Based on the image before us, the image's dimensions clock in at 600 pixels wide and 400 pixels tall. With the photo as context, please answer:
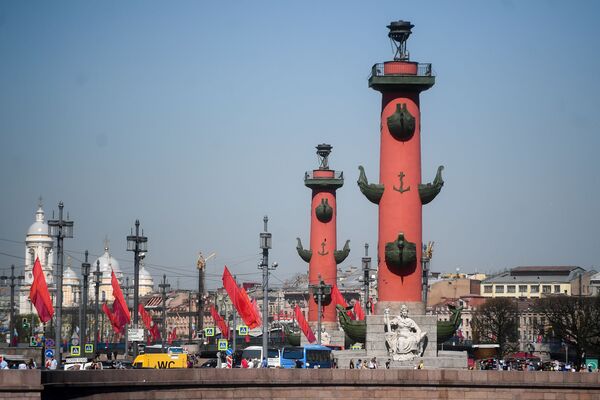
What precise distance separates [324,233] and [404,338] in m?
34.4

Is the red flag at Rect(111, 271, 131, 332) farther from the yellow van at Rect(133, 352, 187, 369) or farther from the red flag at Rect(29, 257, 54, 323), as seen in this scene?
the yellow van at Rect(133, 352, 187, 369)

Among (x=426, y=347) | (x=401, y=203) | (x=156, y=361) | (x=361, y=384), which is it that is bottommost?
(x=361, y=384)

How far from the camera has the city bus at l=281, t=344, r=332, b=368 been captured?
63812mm

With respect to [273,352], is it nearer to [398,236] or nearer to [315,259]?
[398,236]

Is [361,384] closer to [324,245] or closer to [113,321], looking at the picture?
[113,321]

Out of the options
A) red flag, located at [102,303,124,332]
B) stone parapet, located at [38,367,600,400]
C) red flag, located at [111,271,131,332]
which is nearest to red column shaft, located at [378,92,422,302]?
stone parapet, located at [38,367,600,400]

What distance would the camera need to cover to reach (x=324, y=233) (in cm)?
9056

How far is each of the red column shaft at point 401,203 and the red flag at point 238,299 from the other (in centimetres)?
801

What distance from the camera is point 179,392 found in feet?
153

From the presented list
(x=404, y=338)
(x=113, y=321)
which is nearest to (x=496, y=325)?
(x=113, y=321)

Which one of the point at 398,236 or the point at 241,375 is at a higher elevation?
the point at 398,236

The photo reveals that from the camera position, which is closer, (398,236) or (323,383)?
(323,383)

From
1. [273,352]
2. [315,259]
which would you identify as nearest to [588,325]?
[315,259]

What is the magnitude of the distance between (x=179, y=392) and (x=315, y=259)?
147 feet
